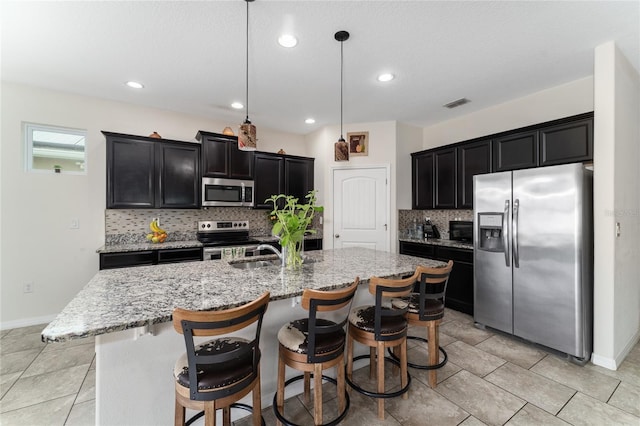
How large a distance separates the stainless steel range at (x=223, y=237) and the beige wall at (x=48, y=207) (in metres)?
1.28

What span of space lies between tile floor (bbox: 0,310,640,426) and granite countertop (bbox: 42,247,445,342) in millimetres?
765

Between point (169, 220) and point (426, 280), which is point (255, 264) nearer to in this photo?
point (426, 280)

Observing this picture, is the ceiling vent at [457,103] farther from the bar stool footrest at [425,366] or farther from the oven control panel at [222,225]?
the oven control panel at [222,225]

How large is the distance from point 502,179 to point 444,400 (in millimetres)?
2252

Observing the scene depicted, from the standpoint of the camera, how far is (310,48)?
98.9 inches

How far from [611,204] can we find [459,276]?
171 centimetres

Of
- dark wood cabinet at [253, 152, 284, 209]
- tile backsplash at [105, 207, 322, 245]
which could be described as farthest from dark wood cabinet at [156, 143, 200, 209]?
dark wood cabinet at [253, 152, 284, 209]

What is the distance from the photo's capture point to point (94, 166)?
3.69m

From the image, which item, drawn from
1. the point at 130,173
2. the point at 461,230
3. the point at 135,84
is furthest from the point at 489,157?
the point at 130,173

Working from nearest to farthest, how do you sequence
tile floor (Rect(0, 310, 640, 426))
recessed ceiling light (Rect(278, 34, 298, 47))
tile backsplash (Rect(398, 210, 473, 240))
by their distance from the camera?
tile floor (Rect(0, 310, 640, 426)) → recessed ceiling light (Rect(278, 34, 298, 47)) → tile backsplash (Rect(398, 210, 473, 240))

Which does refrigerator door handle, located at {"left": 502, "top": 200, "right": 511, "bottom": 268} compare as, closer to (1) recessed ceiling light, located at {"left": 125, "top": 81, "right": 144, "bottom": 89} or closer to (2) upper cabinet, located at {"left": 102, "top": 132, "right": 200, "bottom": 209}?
(2) upper cabinet, located at {"left": 102, "top": 132, "right": 200, "bottom": 209}

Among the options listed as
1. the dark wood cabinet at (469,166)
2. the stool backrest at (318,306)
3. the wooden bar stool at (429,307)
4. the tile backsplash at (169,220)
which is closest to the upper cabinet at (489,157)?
the dark wood cabinet at (469,166)

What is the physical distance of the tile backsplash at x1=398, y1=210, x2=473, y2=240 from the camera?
4.38m

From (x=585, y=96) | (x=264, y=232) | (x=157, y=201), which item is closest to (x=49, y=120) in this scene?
(x=157, y=201)
